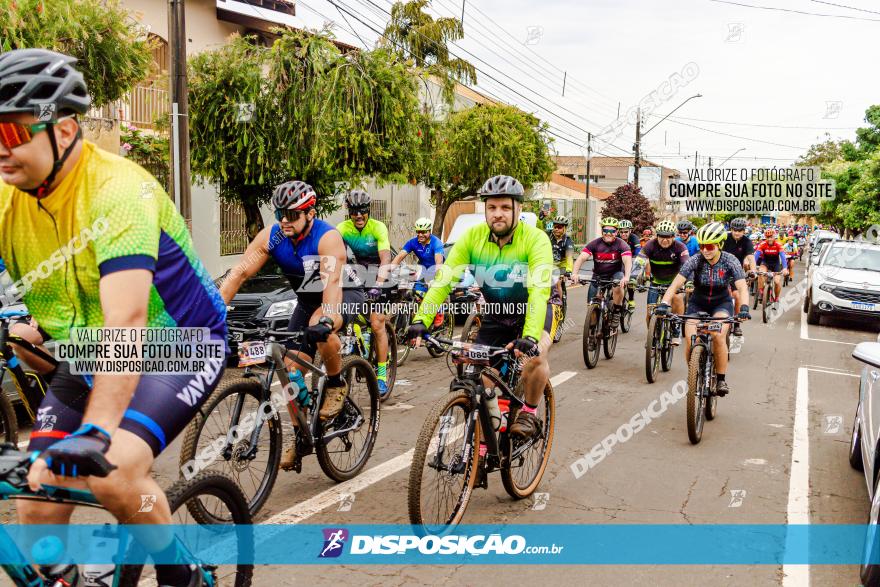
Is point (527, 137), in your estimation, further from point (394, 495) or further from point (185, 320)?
point (185, 320)

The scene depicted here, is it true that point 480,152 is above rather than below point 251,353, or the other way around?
above

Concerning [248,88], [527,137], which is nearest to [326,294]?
[248,88]

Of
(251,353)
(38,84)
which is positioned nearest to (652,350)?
(251,353)

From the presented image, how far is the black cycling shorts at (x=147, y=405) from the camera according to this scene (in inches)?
98.9

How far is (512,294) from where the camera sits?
543 centimetres

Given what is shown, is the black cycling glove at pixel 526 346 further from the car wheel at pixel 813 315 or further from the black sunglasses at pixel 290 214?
the car wheel at pixel 813 315

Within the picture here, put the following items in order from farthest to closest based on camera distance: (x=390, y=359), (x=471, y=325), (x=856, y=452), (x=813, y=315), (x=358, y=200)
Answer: (x=813, y=315)
(x=471, y=325)
(x=358, y=200)
(x=390, y=359)
(x=856, y=452)

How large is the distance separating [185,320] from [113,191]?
0.56 m

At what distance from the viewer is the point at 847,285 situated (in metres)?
16.4

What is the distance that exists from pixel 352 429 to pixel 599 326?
6185 millimetres

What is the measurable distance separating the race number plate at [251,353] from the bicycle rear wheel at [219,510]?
143 centimetres

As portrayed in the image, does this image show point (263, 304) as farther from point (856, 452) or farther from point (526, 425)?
point (856, 452)

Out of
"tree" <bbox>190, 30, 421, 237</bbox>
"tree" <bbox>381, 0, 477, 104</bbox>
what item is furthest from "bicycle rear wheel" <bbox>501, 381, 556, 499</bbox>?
"tree" <bbox>381, 0, 477, 104</bbox>

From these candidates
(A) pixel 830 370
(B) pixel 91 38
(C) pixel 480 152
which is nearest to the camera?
(A) pixel 830 370
